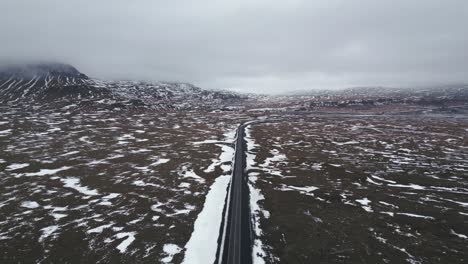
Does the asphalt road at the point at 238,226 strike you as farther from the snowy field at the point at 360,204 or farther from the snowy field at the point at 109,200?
the snowy field at the point at 109,200

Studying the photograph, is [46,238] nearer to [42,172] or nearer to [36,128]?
[42,172]

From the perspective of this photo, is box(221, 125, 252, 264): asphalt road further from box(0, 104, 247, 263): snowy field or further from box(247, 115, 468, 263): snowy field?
box(0, 104, 247, 263): snowy field

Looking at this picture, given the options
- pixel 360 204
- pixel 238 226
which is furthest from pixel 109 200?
pixel 360 204

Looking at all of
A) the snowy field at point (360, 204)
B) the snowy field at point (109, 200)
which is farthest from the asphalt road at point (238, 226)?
the snowy field at point (109, 200)

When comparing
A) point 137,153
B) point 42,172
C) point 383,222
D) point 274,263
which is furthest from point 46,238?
point 137,153

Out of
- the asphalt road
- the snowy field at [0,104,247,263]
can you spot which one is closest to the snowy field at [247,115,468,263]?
the asphalt road

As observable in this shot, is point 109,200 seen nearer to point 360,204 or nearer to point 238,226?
point 238,226

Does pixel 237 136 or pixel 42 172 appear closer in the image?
pixel 42 172
